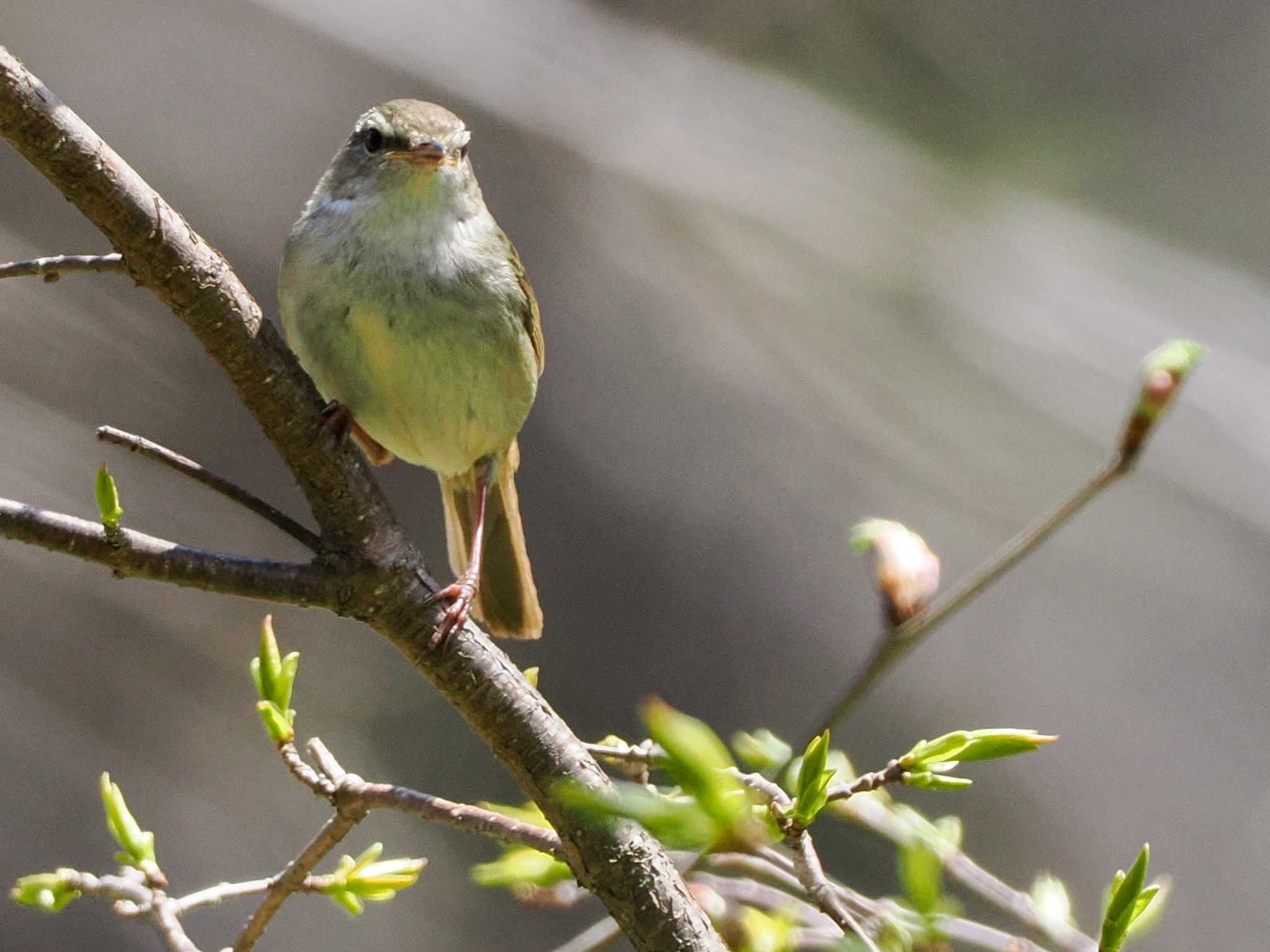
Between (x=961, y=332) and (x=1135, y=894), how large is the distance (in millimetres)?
3694

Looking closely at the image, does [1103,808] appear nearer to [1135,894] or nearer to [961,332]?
[961,332]

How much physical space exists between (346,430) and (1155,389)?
3.02 feet

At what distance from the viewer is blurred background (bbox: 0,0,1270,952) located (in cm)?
367

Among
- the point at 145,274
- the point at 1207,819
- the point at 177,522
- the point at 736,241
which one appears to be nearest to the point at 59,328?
the point at 177,522

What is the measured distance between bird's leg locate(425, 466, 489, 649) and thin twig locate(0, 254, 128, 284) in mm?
426

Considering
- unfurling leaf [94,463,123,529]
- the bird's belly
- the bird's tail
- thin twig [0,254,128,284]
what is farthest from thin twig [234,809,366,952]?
the bird's tail

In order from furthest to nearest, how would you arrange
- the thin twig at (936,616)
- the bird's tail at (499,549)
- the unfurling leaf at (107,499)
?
the bird's tail at (499,549), the unfurling leaf at (107,499), the thin twig at (936,616)

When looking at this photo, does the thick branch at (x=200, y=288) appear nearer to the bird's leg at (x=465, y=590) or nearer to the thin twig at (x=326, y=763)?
the bird's leg at (x=465, y=590)

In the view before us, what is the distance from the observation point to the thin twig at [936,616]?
2.46ft

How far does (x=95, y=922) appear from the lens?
11.6ft

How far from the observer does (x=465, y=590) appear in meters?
1.51

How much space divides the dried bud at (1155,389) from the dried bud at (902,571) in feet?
0.50

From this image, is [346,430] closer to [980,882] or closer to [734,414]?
[980,882]

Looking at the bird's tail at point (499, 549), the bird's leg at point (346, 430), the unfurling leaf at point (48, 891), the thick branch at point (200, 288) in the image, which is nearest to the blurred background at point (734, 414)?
the bird's tail at point (499, 549)
